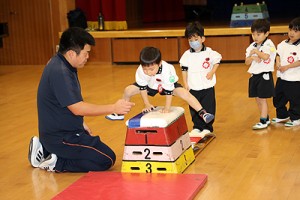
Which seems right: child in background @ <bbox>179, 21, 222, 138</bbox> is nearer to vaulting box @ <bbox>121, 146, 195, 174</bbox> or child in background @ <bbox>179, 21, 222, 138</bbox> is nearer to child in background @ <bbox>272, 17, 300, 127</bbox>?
child in background @ <bbox>272, 17, 300, 127</bbox>

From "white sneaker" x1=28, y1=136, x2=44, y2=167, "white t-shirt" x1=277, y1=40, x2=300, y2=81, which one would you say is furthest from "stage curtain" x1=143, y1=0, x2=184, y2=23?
"white sneaker" x1=28, y1=136, x2=44, y2=167

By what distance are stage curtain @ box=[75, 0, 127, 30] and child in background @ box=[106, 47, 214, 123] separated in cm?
537

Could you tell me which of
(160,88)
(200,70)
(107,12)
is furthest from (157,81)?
(107,12)

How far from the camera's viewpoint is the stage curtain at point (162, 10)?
477 inches

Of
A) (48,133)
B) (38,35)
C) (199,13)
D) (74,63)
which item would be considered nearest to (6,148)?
(48,133)

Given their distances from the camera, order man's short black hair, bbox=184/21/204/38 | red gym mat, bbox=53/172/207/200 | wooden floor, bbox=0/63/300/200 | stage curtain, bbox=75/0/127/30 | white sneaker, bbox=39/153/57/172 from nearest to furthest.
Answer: red gym mat, bbox=53/172/207/200
wooden floor, bbox=0/63/300/200
white sneaker, bbox=39/153/57/172
man's short black hair, bbox=184/21/204/38
stage curtain, bbox=75/0/127/30

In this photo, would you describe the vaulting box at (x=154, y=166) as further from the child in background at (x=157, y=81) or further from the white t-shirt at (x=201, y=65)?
the white t-shirt at (x=201, y=65)

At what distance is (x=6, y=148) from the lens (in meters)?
4.61

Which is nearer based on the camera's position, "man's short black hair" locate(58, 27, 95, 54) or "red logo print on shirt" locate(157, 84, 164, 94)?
"man's short black hair" locate(58, 27, 95, 54)

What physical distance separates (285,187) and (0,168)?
6.66 feet

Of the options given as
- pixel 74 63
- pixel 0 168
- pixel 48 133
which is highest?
pixel 74 63

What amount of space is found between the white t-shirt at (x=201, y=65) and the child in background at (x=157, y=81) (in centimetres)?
32

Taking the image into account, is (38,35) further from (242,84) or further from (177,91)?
(177,91)

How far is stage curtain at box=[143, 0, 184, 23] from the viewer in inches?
477
